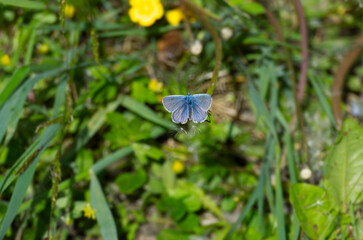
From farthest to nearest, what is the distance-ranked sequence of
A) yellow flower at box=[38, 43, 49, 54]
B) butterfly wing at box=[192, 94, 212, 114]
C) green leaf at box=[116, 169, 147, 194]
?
yellow flower at box=[38, 43, 49, 54] → green leaf at box=[116, 169, 147, 194] → butterfly wing at box=[192, 94, 212, 114]

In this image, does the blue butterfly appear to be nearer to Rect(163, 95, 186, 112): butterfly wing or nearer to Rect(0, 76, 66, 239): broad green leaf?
Rect(163, 95, 186, 112): butterfly wing

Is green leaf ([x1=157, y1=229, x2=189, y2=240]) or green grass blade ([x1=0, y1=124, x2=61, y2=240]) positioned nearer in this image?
green grass blade ([x1=0, y1=124, x2=61, y2=240])

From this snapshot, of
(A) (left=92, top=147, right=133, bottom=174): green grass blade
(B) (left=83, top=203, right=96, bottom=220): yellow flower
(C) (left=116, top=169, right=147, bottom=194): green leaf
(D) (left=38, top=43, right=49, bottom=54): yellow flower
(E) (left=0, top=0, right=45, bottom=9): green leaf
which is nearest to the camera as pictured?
Answer: (E) (left=0, top=0, right=45, bottom=9): green leaf

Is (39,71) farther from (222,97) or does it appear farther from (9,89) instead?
(222,97)

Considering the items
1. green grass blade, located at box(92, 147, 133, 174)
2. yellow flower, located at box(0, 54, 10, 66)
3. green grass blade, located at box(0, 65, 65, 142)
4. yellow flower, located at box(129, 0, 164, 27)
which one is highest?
yellow flower, located at box(129, 0, 164, 27)

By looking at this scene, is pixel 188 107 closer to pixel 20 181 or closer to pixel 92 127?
pixel 20 181

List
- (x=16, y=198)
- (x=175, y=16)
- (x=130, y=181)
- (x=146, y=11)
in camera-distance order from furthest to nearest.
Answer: (x=175, y=16), (x=146, y=11), (x=130, y=181), (x=16, y=198)

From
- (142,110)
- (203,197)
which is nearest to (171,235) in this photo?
(203,197)

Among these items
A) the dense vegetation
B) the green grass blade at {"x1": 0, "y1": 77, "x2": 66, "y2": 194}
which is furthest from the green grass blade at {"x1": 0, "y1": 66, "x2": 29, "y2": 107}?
the green grass blade at {"x1": 0, "y1": 77, "x2": 66, "y2": 194}
